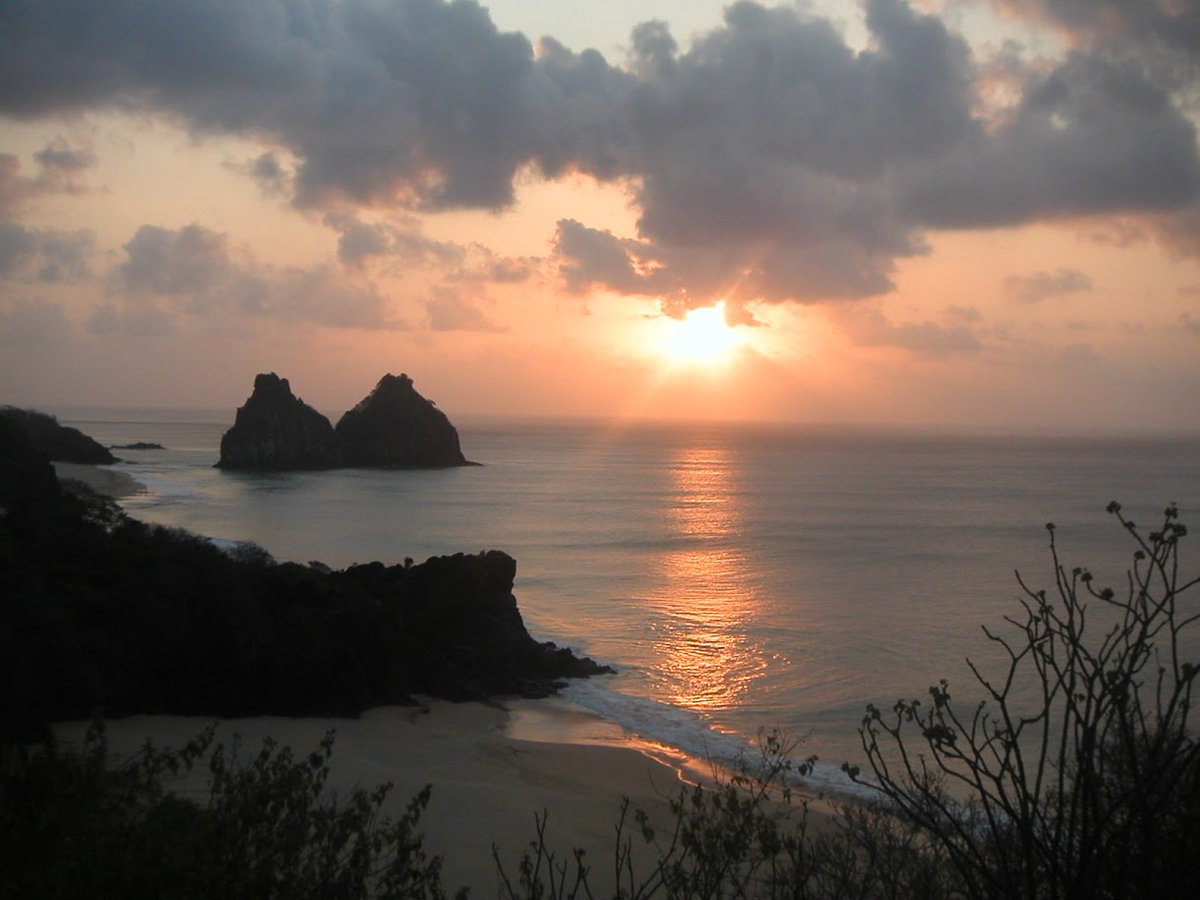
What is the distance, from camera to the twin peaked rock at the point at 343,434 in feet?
399

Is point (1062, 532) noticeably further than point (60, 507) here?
Yes

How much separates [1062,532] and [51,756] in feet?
236

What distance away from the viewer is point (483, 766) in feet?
62.0

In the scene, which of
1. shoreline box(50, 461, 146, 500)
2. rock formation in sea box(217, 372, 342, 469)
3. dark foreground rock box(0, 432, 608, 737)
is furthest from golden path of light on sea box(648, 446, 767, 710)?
rock formation in sea box(217, 372, 342, 469)

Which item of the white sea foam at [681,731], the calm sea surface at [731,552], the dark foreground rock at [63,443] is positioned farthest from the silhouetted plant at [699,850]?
the dark foreground rock at [63,443]

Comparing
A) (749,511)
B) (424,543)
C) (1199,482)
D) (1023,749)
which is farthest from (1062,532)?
(1199,482)

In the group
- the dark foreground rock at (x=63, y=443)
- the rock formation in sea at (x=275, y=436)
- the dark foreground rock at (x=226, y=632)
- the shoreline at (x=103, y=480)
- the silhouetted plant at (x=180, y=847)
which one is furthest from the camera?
the rock formation in sea at (x=275, y=436)

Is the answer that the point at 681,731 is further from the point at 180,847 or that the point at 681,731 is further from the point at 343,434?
the point at 343,434

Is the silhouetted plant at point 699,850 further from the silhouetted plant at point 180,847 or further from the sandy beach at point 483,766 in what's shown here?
the silhouetted plant at point 180,847

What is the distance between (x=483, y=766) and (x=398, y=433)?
119036 millimetres

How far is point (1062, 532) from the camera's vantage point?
2734 inches

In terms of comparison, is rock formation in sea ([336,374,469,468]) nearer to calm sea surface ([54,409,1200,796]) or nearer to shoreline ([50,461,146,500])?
calm sea surface ([54,409,1200,796])

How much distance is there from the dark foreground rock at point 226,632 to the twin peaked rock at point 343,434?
96.7m

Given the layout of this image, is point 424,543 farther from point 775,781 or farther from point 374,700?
point 775,781
